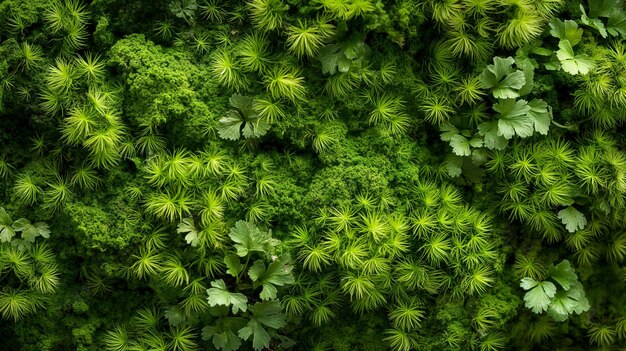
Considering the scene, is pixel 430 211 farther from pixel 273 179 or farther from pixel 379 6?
pixel 379 6

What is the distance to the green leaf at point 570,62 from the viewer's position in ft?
11.1

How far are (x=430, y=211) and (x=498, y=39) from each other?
1.04 meters

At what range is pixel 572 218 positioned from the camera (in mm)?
3406

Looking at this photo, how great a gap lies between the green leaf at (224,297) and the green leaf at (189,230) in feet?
0.76

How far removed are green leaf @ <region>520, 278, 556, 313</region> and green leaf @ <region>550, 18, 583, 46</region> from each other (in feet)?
4.50

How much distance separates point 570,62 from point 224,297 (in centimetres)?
229

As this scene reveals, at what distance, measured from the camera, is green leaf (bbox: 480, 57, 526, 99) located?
328 centimetres

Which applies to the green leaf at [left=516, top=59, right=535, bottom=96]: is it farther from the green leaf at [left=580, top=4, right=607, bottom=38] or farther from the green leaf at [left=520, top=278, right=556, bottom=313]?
the green leaf at [left=520, top=278, right=556, bottom=313]

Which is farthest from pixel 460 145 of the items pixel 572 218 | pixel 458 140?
pixel 572 218

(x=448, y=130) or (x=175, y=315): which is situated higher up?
(x=448, y=130)

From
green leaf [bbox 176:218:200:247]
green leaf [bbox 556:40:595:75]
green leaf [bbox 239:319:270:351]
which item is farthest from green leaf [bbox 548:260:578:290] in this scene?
green leaf [bbox 176:218:200:247]

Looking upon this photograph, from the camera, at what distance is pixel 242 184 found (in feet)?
10.5

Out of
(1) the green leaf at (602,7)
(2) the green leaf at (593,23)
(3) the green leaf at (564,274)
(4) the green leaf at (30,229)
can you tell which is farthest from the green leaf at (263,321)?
(1) the green leaf at (602,7)

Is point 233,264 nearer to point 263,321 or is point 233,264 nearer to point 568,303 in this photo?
point 263,321
